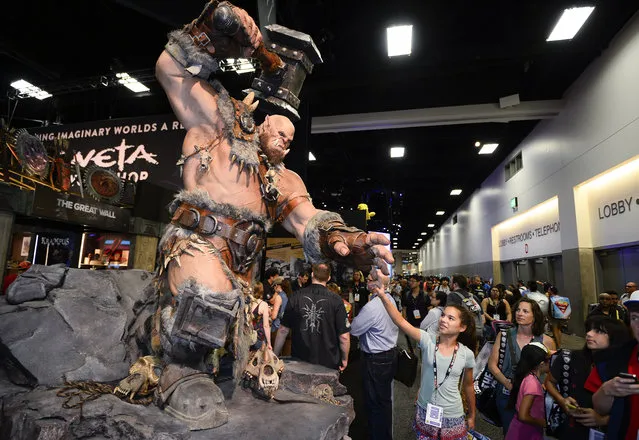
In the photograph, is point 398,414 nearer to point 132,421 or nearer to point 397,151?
point 132,421

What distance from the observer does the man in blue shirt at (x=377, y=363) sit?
3.60m

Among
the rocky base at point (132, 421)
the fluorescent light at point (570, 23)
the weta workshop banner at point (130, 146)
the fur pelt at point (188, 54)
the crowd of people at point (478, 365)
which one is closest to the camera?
the rocky base at point (132, 421)

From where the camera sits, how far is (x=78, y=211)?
6863 mm

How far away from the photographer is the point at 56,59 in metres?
7.18

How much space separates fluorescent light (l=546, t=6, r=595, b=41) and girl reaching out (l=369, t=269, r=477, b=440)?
4969mm

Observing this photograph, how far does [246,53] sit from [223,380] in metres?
1.42

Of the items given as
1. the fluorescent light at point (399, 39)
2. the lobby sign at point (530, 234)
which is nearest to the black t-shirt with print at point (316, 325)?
the fluorescent light at point (399, 39)

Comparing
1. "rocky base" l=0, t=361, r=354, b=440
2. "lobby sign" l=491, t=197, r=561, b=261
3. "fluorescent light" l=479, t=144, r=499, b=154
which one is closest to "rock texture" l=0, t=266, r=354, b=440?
"rocky base" l=0, t=361, r=354, b=440

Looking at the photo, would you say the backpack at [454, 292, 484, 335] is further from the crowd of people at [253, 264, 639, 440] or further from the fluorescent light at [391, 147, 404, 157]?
the fluorescent light at [391, 147, 404, 157]

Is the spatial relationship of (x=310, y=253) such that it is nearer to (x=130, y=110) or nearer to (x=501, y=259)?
(x=130, y=110)

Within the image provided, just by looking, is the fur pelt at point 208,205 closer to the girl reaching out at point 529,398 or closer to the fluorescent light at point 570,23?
the girl reaching out at point 529,398

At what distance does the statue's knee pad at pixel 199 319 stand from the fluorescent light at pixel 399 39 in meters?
5.32

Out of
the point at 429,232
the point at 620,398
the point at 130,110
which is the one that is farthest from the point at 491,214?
the point at 429,232

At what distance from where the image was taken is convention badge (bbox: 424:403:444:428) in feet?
8.26
